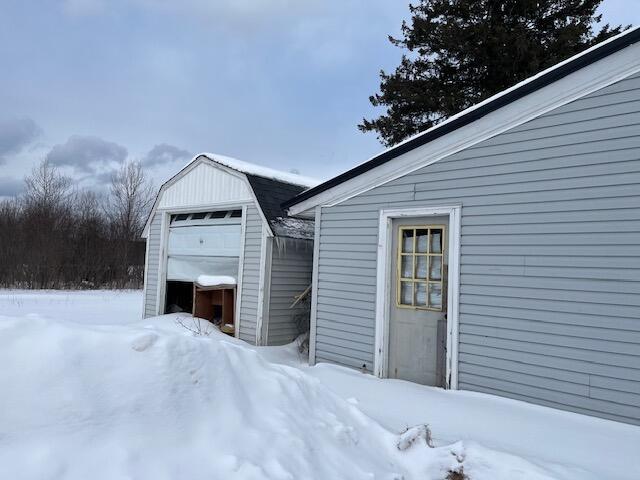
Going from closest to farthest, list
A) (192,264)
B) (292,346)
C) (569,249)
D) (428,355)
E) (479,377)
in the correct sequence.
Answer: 1. (569,249)
2. (479,377)
3. (428,355)
4. (292,346)
5. (192,264)

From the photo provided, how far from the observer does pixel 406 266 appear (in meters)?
6.04

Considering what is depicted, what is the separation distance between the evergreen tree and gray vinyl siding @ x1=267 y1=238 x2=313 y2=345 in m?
8.83

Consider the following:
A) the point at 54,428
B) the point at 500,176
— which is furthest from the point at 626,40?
the point at 54,428

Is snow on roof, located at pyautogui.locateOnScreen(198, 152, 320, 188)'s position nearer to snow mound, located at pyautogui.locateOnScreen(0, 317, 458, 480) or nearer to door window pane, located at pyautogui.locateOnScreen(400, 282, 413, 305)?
door window pane, located at pyautogui.locateOnScreen(400, 282, 413, 305)

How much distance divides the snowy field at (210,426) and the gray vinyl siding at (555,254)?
0.51 metres

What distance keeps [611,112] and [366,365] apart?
13.8 ft

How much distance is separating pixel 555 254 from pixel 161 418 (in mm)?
4166

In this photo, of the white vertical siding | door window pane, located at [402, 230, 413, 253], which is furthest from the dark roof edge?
the white vertical siding

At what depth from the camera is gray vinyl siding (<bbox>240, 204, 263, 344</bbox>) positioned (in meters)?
8.36

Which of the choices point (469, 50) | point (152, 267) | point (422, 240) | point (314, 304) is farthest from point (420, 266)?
point (469, 50)

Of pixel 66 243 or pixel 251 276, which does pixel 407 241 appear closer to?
pixel 251 276

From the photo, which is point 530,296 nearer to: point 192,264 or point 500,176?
point 500,176

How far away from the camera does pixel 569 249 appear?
4.59m

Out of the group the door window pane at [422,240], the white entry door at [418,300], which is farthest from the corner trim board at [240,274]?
the door window pane at [422,240]
